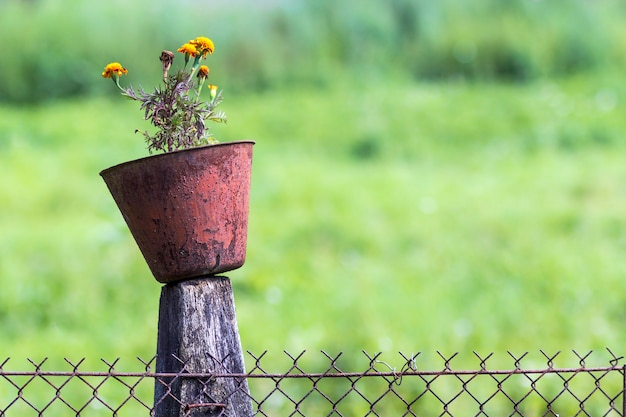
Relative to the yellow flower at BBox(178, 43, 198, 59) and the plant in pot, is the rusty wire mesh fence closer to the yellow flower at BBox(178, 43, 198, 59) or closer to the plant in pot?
the plant in pot

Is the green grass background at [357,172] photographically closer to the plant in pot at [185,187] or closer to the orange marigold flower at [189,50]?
the plant in pot at [185,187]

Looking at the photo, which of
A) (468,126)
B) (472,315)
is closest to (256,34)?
(468,126)

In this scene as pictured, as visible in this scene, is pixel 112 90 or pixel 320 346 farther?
pixel 112 90

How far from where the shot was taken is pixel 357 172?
28.5 feet

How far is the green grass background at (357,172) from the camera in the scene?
573 centimetres

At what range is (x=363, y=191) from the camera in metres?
7.92

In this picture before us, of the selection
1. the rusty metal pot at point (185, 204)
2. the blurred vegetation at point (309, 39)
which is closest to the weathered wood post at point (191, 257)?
the rusty metal pot at point (185, 204)

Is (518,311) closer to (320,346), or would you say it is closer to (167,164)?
(320,346)

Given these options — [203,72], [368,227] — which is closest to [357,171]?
[368,227]

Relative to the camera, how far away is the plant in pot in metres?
2.08

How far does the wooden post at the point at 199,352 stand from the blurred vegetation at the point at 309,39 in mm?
8854

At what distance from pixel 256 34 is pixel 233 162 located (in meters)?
9.84

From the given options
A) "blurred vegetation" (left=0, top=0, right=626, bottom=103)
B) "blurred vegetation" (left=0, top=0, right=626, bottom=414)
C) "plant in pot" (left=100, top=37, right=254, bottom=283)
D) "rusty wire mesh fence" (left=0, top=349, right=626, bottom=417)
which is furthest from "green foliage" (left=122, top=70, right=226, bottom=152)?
"blurred vegetation" (left=0, top=0, right=626, bottom=103)

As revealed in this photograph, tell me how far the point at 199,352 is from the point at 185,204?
354mm
